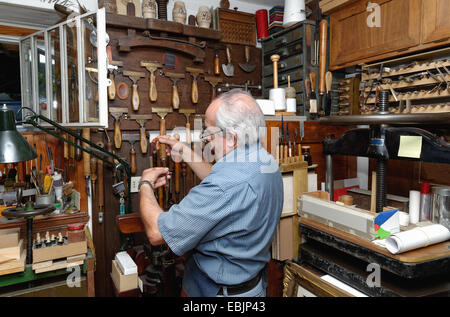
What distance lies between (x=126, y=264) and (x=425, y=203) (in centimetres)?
182

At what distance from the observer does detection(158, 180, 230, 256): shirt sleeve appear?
1.20 metres

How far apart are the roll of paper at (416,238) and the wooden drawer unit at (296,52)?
1451 millimetres

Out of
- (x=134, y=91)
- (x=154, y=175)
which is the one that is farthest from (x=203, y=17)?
(x=154, y=175)

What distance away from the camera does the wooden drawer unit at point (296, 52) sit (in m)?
2.71

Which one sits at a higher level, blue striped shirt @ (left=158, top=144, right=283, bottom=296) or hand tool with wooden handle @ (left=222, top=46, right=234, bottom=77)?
hand tool with wooden handle @ (left=222, top=46, right=234, bottom=77)

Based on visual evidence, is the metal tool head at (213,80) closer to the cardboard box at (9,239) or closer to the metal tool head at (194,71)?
the metal tool head at (194,71)

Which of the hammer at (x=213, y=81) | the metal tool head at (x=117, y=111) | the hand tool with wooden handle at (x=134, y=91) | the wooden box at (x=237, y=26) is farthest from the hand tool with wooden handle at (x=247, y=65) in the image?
the metal tool head at (x=117, y=111)

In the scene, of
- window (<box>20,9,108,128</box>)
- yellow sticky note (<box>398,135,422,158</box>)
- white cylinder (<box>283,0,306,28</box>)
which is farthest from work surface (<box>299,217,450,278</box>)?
white cylinder (<box>283,0,306,28</box>)

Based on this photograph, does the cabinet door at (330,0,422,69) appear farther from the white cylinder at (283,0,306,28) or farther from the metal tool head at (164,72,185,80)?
the metal tool head at (164,72,185,80)

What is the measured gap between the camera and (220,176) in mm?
1252

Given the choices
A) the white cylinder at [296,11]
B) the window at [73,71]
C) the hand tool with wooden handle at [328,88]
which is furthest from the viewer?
the white cylinder at [296,11]

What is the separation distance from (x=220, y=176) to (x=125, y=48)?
1.83m

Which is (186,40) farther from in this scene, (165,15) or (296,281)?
(296,281)

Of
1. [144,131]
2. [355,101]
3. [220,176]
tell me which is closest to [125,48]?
[144,131]
